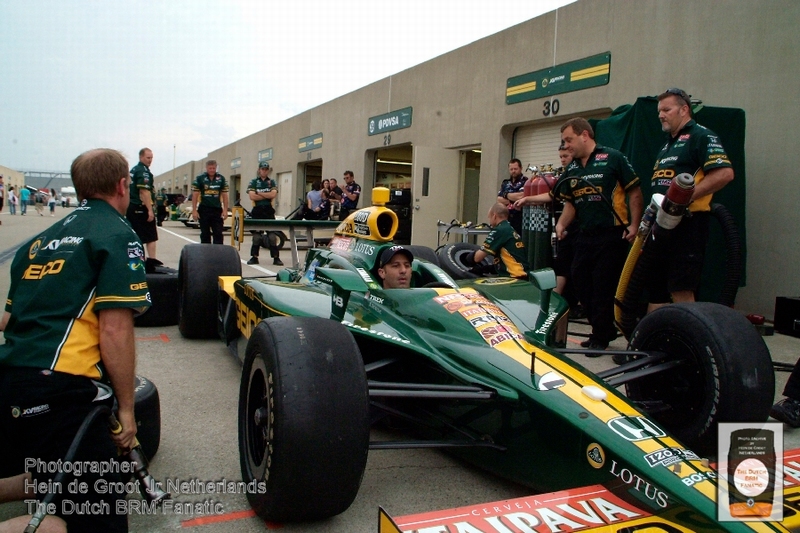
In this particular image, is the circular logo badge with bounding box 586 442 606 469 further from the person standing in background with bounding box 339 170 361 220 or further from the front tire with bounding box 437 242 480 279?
the person standing in background with bounding box 339 170 361 220

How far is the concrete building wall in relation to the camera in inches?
283

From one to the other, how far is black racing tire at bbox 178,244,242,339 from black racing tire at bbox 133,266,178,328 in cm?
48

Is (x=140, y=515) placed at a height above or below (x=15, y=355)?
below

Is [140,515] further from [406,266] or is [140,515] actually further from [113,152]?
[406,266]

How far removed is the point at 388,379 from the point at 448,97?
39.8ft

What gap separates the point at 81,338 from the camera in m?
1.95

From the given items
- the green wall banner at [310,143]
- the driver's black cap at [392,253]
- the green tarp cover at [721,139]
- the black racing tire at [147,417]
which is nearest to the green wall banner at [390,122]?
the green wall banner at [310,143]

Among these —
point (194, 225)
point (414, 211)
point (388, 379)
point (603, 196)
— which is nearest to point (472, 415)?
point (388, 379)

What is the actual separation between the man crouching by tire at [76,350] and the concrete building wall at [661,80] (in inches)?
292

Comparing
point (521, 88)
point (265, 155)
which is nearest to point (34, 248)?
point (521, 88)

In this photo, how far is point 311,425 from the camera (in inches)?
83.3

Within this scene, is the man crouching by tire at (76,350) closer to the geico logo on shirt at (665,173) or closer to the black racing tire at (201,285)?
the black racing tire at (201,285)

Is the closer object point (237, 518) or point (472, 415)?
point (237, 518)

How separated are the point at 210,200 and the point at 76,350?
28.5 ft
